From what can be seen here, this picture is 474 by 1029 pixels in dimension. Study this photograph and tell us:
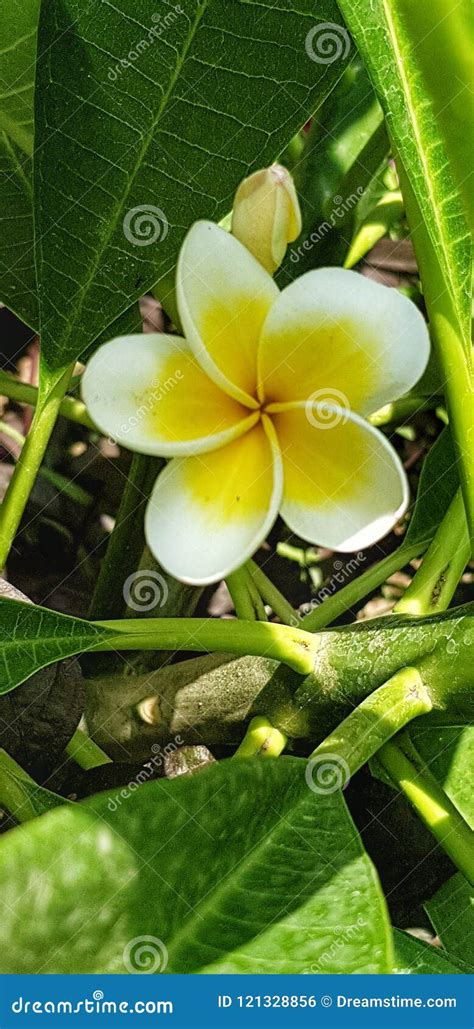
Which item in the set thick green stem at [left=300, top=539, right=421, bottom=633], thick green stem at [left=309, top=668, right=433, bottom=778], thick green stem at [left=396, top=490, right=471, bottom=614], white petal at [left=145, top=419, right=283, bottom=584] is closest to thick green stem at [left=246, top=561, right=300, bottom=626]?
thick green stem at [left=300, top=539, right=421, bottom=633]

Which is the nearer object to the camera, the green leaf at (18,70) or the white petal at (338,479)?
the white petal at (338,479)

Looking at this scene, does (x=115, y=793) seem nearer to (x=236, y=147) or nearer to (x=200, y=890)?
(x=200, y=890)

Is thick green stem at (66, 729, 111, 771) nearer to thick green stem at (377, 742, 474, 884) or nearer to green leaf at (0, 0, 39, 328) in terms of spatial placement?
thick green stem at (377, 742, 474, 884)

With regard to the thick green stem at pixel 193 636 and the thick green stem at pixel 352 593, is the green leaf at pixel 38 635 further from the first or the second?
the thick green stem at pixel 352 593

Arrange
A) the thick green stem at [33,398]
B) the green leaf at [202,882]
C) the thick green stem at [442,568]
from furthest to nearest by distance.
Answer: the thick green stem at [33,398]
the thick green stem at [442,568]
the green leaf at [202,882]

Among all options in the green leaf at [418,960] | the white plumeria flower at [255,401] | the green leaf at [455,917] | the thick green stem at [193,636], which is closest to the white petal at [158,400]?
the white plumeria flower at [255,401]
